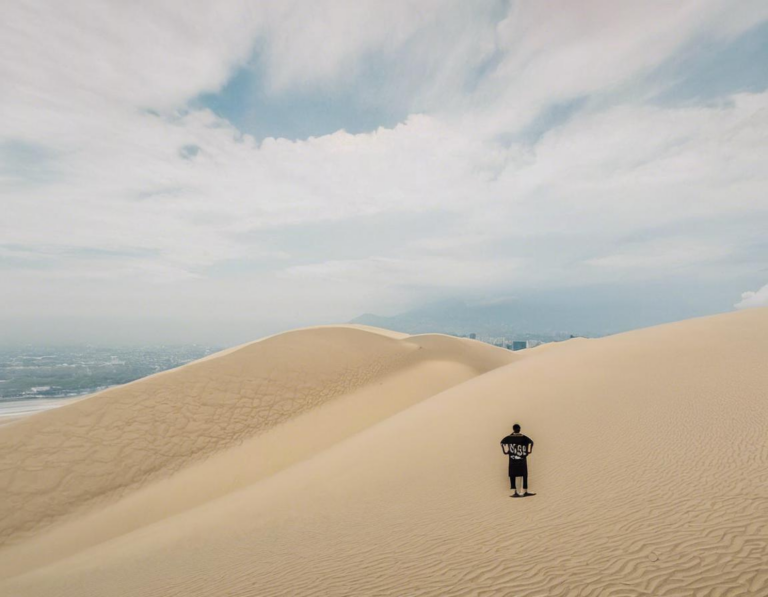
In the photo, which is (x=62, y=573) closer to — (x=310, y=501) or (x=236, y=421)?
(x=310, y=501)

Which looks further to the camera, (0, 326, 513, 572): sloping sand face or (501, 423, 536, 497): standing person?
(0, 326, 513, 572): sloping sand face

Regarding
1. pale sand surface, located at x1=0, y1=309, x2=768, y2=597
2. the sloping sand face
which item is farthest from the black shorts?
the sloping sand face

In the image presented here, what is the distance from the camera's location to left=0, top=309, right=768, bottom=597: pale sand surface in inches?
226

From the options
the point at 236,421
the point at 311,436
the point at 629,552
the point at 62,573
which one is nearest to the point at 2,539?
the point at 62,573

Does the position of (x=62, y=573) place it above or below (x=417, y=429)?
below

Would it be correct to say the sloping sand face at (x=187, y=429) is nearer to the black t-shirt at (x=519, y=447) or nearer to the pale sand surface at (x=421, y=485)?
the pale sand surface at (x=421, y=485)

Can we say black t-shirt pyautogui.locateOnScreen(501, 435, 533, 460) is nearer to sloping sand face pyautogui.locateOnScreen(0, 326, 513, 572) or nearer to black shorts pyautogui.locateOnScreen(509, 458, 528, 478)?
black shorts pyautogui.locateOnScreen(509, 458, 528, 478)

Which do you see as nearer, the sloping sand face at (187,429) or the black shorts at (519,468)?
the black shorts at (519,468)

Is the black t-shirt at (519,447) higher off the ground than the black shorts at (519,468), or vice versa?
the black t-shirt at (519,447)

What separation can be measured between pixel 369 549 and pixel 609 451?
6.79 meters

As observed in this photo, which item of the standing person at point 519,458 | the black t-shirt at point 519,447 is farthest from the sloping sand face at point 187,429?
the black t-shirt at point 519,447

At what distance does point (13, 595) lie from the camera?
868 cm

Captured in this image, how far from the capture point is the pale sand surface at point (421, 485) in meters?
5.73

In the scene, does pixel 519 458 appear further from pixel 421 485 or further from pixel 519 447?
pixel 421 485
